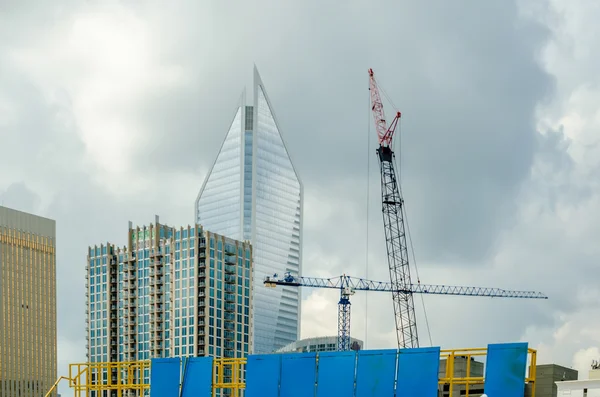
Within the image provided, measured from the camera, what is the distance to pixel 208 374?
3246 inches

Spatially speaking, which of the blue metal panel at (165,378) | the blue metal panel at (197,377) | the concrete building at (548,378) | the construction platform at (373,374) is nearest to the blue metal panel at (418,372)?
the construction platform at (373,374)

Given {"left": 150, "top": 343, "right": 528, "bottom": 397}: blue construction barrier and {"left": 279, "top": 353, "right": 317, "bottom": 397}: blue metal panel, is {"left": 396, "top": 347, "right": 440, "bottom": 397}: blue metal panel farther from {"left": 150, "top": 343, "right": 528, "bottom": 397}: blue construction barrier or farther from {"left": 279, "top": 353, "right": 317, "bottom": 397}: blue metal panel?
{"left": 279, "top": 353, "right": 317, "bottom": 397}: blue metal panel

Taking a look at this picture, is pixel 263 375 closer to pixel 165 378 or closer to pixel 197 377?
pixel 197 377

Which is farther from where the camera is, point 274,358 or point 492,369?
point 274,358

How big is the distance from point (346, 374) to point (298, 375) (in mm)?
4442

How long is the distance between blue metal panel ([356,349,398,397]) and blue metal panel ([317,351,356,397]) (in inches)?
24.9

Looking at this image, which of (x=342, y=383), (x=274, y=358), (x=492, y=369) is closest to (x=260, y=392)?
(x=274, y=358)

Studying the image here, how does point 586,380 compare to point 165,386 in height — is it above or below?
above

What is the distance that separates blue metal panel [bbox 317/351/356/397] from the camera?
74.0 metres

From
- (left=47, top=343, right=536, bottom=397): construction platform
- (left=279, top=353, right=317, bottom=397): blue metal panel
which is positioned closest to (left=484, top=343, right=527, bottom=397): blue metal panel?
(left=47, top=343, right=536, bottom=397): construction platform

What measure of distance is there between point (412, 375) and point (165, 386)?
24.3 meters

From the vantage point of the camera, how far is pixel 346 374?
74.2 metres

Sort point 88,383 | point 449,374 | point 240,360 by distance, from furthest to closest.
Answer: point 88,383 → point 240,360 → point 449,374

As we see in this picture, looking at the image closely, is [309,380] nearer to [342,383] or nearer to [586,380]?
[342,383]
